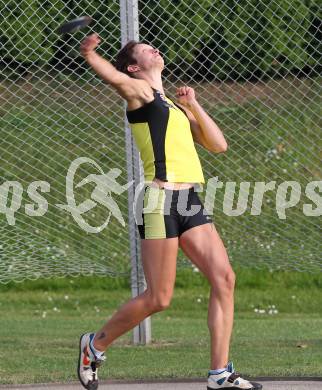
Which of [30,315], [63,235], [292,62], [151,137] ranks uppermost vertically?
[292,62]

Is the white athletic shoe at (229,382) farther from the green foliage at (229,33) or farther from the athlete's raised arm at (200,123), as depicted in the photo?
the green foliage at (229,33)

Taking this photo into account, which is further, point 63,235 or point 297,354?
point 63,235

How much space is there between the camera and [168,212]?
17.8 ft

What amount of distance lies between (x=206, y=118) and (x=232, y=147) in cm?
383

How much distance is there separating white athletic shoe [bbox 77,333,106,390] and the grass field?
53 cm

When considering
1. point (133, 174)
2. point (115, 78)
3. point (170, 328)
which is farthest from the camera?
point (170, 328)

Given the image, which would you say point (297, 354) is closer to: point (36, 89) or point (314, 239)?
point (314, 239)

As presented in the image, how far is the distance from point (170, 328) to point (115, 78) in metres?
4.22

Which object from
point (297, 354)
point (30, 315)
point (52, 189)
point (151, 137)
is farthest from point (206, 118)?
point (30, 315)

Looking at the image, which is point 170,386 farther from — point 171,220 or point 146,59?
point 146,59

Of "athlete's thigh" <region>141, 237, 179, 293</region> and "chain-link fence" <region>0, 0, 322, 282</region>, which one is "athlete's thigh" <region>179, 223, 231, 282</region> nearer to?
"athlete's thigh" <region>141, 237, 179, 293</region>

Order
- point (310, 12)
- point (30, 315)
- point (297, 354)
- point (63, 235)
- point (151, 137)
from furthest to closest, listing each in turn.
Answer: point (30, 315)
point (63, 235)
point (310, 12)
point (297, 354)
point (151, 137)

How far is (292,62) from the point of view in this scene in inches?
329

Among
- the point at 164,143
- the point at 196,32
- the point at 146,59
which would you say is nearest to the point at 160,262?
the point at 164,143
